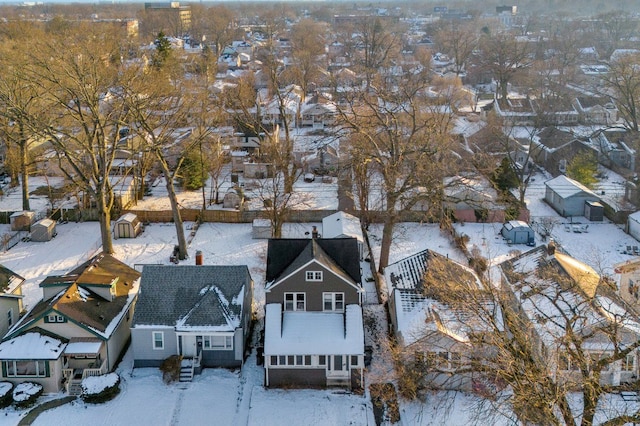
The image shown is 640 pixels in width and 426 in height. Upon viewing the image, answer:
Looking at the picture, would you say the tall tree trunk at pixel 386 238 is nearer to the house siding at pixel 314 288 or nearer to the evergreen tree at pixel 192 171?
the house siding at pixel 314 288

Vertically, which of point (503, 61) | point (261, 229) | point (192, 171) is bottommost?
point (261, 229)

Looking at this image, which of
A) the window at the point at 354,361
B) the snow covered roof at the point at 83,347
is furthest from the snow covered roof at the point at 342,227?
the snow covered roof at the point at 83,347

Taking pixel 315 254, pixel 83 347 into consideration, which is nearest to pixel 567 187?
pixel 315 254

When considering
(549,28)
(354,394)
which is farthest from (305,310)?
(549,28)

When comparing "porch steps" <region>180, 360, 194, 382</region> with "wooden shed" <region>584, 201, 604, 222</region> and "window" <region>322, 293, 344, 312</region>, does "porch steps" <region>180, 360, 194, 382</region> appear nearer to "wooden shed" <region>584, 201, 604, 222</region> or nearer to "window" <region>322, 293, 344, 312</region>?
"window" <region>322, 293, 344, 312</region>

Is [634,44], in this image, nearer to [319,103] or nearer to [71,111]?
[319,103]

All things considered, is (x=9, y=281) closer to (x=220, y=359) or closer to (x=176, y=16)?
(x=220, y=359)
